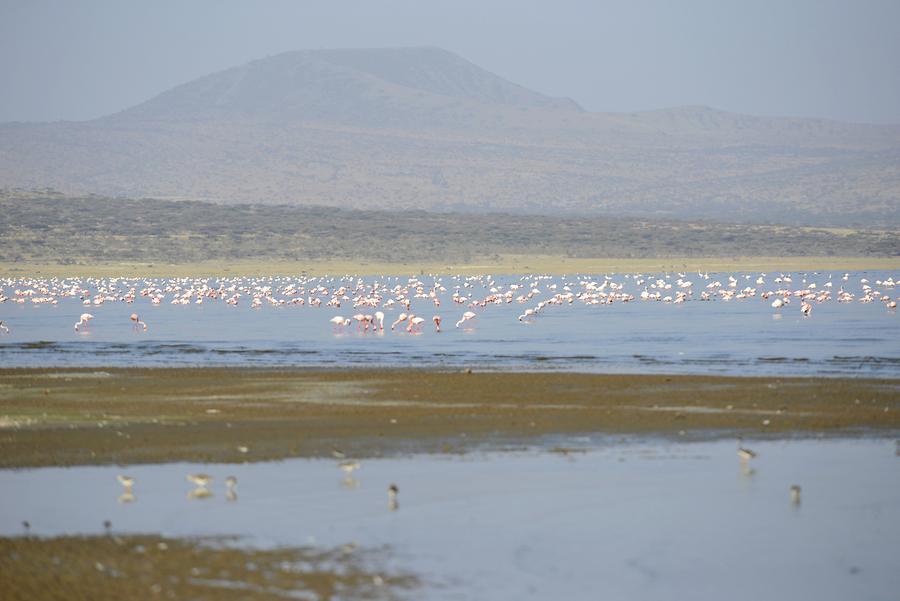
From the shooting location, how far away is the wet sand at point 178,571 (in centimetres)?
1029

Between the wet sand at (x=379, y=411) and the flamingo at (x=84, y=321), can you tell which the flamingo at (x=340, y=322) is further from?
the wet sand at (x=379, y=411)

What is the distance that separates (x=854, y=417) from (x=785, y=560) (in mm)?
7155

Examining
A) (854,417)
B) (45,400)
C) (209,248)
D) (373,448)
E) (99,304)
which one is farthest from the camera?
(209,248)

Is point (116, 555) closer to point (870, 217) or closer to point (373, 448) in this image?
point (373, 448)

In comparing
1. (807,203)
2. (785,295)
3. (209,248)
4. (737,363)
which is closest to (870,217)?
(807,203)

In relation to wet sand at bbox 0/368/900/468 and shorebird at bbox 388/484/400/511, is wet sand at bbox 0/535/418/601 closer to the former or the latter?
shorebird at bbox 388/484/400/511

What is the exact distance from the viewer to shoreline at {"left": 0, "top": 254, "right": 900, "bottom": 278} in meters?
75.8

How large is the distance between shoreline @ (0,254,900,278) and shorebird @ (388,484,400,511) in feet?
201

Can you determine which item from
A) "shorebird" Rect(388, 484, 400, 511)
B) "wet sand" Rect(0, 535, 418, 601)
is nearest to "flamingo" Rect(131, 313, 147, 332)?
"shorebird" Rect(388, 484, 400, 511)

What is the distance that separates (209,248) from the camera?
85.7 m

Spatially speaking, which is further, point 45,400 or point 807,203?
point 807,203

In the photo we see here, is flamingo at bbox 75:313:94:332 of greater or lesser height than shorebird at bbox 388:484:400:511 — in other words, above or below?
below

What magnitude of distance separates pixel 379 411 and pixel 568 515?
6472mm

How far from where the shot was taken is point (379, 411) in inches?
756
